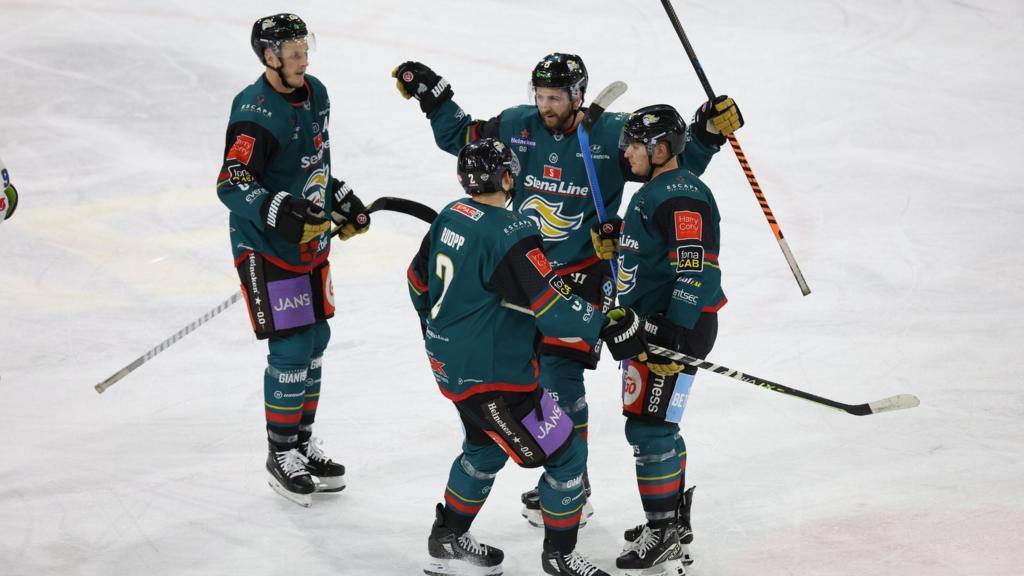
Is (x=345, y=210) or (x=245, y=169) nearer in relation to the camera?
(x=245, y=169)

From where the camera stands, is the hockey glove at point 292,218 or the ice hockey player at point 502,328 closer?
the ice hockey player at point 502,328

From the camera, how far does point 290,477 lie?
4824 millimetres

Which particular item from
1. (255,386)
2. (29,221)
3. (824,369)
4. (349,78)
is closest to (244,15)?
(349,78)

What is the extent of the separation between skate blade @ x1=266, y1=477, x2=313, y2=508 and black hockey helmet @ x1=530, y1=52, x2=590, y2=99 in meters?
1.97

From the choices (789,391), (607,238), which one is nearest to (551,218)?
(607,238)

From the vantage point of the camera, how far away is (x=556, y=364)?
4.64 m

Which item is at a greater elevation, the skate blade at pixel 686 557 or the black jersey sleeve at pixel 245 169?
the black jersey sleeve at pixel 245 169

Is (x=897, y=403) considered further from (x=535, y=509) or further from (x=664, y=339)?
(x=535, y=509)

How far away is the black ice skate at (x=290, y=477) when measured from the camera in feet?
15.8

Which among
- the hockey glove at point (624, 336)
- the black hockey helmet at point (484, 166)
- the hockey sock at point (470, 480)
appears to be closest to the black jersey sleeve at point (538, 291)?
the hockey glove at point (624, 336)

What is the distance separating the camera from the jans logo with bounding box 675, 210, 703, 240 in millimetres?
3977

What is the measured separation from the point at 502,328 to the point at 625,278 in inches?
25.8

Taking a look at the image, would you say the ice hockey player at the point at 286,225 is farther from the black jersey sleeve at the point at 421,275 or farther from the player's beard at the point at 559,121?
the player's beard at the point at 559,121

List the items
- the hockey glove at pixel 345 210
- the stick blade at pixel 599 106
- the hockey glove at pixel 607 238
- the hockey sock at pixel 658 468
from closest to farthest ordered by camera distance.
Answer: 1. the hockey sock at pixel 658 468
2. the hockey glove at pixel 607 238
3. the stick blade at pixel 599 106
4. the hockey glove at pixel 345 210
